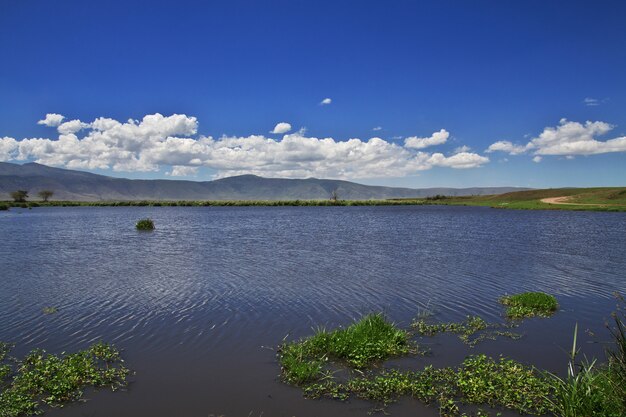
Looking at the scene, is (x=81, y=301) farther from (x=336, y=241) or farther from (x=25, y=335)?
(x=336, y=241)

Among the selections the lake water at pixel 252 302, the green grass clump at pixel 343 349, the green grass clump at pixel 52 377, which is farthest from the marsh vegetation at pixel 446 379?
the green grass clump at pixel 52 377

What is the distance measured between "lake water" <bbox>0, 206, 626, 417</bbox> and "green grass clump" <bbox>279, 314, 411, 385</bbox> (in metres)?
0.63

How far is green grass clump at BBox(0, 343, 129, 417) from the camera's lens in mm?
10895

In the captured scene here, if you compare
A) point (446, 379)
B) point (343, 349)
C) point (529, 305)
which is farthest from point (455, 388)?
point (529, 305)

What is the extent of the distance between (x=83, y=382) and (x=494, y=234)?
173 feet

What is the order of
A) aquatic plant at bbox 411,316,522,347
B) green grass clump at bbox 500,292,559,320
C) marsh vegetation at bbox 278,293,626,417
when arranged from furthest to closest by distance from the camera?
green grass clump at bbox 500,292,559,320
aquatic plant at bbox 411,316,522,347
marsh vegetation at bbox 278,293,626,417

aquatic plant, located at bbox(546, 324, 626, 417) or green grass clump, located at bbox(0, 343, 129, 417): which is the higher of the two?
aquatic plant, located at bbox(546, 324, 626, 417)

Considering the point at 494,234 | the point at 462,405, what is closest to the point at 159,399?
the point at 462,405

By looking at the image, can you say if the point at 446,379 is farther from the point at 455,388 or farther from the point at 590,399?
the point at 590,399

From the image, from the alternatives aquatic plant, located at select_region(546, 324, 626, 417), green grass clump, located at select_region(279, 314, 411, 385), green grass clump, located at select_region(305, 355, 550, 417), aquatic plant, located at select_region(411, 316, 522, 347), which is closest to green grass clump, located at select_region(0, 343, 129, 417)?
green grass clump, located at select_region(279, 314, 411, 385)

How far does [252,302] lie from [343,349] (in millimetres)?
8135

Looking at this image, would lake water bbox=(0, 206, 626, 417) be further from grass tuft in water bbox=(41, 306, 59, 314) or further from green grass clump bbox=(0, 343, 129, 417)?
green grass clump bbox=(0, 343, 129, 417)

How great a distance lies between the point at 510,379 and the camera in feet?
39.1

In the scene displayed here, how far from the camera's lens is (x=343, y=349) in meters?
14.0
